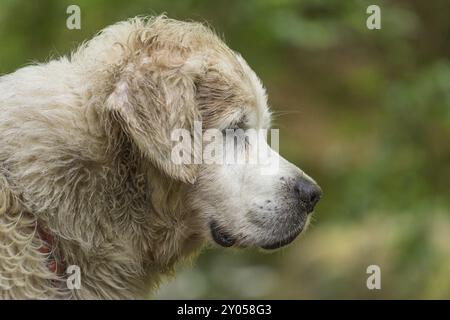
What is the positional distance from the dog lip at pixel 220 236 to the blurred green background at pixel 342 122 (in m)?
2.05

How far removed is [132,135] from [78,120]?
0.98 ft

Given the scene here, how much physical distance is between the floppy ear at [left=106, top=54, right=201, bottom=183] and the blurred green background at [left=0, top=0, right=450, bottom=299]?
1.82 metres

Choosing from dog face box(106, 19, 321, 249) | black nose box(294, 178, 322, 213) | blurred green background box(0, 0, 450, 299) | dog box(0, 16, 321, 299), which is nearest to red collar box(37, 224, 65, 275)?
dog box(0, 16, 321, 299)

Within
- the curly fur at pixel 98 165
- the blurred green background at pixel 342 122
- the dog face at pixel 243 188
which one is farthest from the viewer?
the blurred green background at pixel 342 122

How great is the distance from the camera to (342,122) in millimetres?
10172

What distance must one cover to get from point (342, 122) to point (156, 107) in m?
5.96

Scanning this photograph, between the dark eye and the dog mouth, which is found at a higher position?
the dark eye

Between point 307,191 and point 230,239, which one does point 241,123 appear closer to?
point 307,191

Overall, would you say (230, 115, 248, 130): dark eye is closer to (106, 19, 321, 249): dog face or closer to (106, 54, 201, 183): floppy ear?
(106, 19, 321, 249): dog face

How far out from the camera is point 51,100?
450 cm

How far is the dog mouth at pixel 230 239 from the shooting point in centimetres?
475

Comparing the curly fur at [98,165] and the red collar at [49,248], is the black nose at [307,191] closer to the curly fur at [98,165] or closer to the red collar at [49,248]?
the curly fur at [98,165]

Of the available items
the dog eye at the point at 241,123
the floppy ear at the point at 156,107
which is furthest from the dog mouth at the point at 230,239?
the dog eye at the point at 241,123

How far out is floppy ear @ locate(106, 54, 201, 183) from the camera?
439cm
